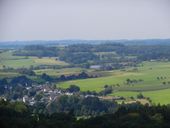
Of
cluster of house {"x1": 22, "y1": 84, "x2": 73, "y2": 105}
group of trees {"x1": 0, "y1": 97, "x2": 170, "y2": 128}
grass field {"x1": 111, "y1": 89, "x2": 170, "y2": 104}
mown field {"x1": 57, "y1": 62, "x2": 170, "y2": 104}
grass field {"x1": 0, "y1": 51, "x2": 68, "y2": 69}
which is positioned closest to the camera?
group of trees {"x1": 0, "y1": 97, "x2": 170, "y2": 128}

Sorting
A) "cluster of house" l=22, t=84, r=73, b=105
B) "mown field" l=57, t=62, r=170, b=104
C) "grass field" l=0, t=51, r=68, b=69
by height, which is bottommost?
"cluster of house" l=22, t=84, r=73, b=105

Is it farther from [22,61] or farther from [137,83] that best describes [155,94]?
[22,61]

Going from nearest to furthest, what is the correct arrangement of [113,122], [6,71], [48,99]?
1. [113,122]
2. [48,99]
3. [6,71]

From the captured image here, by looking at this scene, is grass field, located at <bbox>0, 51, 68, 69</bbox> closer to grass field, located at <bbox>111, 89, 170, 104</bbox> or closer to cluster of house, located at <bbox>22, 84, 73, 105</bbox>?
cluster of house, located at <bbox>22, 84, 73, 105</bbox>

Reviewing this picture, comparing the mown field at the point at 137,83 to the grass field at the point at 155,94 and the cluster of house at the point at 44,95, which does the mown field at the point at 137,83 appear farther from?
the cluster of house at the point at 44,95

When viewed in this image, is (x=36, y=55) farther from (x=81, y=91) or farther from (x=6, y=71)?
(x=81, y=91)

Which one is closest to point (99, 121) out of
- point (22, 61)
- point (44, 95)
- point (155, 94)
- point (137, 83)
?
point (155, 94)

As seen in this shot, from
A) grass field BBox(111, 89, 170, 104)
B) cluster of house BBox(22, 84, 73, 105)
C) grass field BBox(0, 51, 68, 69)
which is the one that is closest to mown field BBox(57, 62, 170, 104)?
grass field BBox(111, 89, 170, 104)

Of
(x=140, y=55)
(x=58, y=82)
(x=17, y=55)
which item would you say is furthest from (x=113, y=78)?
(x=140, y=55)

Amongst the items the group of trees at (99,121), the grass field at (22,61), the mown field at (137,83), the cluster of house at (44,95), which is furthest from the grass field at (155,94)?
the grass field at (22,61)
